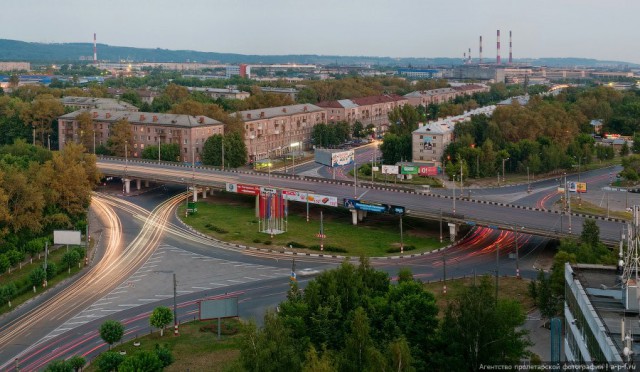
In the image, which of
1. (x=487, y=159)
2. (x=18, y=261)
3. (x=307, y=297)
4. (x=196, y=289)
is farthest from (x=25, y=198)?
(x=487, y=159)

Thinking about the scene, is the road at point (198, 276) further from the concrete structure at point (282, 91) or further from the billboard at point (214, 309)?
the concrete structure at point (282, 91)

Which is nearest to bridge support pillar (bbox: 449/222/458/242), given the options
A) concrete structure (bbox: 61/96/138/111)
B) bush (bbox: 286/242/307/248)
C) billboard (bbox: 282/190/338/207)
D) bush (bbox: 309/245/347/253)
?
bush (bbox: 309/245/347/253)

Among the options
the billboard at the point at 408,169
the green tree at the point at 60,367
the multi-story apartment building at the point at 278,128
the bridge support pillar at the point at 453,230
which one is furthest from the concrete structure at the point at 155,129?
the green tree at the point at 60,367

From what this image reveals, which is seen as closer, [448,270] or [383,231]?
[448,270]

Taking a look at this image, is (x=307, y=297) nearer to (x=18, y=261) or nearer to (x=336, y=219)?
(x=18, y=261)

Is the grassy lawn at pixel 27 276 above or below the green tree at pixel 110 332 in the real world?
below

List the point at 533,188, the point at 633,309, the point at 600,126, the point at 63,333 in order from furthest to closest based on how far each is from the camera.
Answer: the point at 600,126 < the point at 533,188 < the point at 63,333 < the point at 633,309
